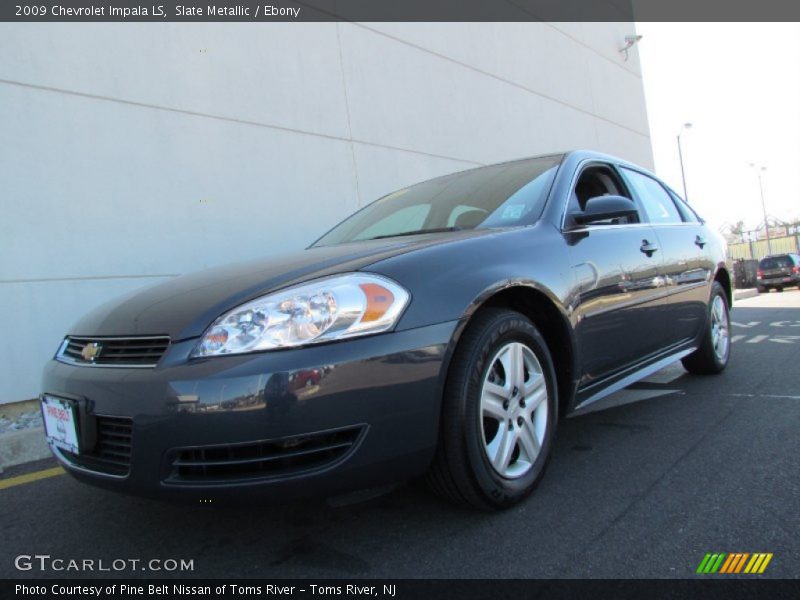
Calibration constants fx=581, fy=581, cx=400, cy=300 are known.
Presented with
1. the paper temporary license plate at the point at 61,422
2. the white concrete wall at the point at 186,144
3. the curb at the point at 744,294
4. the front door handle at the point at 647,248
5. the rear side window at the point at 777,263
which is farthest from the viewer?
the rear side window at the point at 777,263

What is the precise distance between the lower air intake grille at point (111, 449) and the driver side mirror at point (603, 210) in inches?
80.0

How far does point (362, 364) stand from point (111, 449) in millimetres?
848

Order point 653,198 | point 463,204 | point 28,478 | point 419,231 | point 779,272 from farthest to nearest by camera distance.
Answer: point 779,272, point 653,198, point 28,478, point 463,204, point 419,231

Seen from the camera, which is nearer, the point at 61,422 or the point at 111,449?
the point at 111,449

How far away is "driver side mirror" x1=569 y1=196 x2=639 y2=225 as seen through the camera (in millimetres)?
2636

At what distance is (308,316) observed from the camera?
5.82 feet

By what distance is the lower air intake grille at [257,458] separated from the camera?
1.67 m

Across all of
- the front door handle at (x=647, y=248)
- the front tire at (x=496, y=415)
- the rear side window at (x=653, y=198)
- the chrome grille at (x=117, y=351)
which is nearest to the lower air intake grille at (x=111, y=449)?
the chrome grille at (x=117, y=351)

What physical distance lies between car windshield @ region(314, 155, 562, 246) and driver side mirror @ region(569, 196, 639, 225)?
0.61 feet

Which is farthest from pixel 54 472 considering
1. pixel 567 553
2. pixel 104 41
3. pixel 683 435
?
pixel 104 41

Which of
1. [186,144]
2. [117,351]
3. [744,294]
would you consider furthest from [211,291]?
[744,294]

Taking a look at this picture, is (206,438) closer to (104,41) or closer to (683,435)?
(683,435)

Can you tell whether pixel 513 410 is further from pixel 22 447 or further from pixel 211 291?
pixel 22 447

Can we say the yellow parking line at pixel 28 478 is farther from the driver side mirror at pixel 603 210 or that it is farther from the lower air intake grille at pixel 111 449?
the driver side mirror at pixel 603 210
